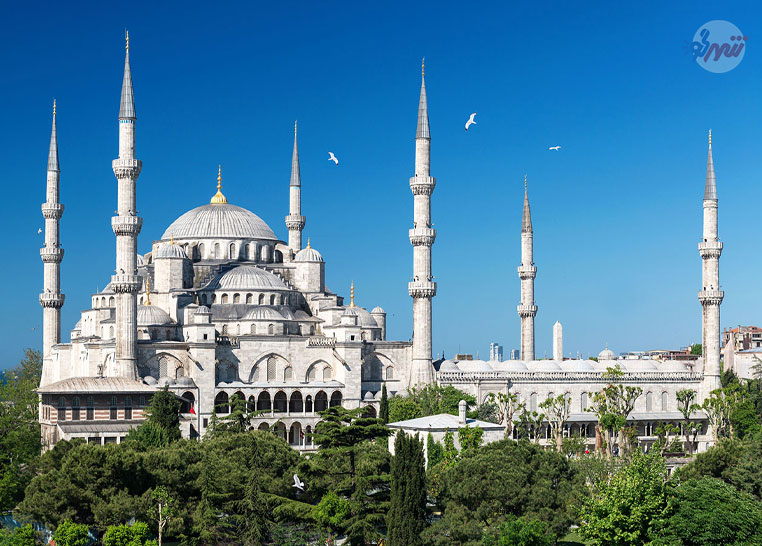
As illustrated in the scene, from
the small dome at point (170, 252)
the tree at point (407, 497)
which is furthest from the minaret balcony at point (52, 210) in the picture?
the tree at point (407, 497)

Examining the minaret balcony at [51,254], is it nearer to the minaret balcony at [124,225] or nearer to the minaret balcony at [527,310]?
the minaret balcony at [124,225]

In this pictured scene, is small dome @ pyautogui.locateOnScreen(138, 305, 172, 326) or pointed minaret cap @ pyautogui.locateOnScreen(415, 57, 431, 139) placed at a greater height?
pointed minaret cap @ pyautogui.locateOnScreen(415, 57, 431, 139)

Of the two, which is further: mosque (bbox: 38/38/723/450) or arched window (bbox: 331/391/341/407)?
arched window (bbox: 331/391/341/407)

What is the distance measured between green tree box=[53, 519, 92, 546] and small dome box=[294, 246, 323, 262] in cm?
3190

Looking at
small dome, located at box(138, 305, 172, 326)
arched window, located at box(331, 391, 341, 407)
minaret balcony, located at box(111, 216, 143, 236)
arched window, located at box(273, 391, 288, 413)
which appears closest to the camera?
minaret balcony, located at box(111, 216, 143, 236)

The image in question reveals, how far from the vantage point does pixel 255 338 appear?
5431cm

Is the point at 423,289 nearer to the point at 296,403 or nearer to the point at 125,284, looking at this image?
the point at 296,403

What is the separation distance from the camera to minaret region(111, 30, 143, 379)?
5038cm

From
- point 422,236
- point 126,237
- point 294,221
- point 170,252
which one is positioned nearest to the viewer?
point 126,237

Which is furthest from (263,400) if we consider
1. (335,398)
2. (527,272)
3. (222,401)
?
(527,272)

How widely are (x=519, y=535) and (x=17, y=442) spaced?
18.6 metres

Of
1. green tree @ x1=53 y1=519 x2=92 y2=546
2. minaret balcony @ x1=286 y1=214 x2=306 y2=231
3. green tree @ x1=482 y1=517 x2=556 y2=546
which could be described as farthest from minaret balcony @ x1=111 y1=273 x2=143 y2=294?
green tree @ x1=482 y1=517 x2=556 y2=546

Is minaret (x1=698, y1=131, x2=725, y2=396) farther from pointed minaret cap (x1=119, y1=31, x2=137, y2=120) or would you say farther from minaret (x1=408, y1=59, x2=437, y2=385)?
pointed minaret cap (x1=119, y1=31, x2=137, y2=120)

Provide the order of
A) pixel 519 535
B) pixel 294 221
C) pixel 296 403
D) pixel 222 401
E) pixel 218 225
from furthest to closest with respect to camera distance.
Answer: pixel 294 221 → pixel 218 225 → pixel 296 403 → pixel 222 401 → pixel 519 535
